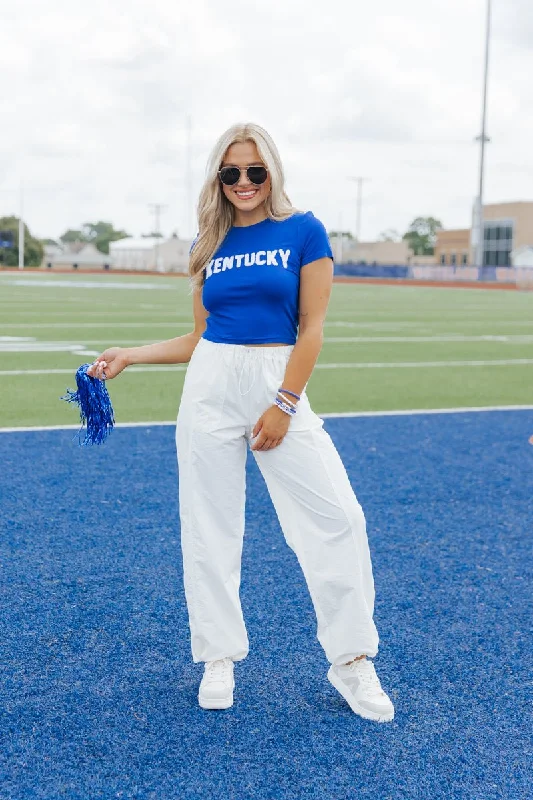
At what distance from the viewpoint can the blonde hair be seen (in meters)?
3.24

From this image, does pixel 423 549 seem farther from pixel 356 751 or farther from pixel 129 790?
pixel 129 790

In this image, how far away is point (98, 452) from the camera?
7.35 metres

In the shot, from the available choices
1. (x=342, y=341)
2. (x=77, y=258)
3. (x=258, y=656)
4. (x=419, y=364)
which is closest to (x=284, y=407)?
(x=258, y=656)

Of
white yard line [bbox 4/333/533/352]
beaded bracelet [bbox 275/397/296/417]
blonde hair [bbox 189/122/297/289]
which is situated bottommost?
white yard line [bbox 4/333/533/352]

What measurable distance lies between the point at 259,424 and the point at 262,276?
484mm

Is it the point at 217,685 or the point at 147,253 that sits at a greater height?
the point at 147,253

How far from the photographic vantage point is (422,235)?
165 meters

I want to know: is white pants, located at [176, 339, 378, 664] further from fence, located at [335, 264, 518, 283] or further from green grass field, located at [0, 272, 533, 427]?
fence, located at [335, 264, 518, 283]

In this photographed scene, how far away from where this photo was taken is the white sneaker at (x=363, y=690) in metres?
3.36

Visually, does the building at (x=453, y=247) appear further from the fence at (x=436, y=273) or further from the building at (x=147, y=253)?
the building at (x=147, y=253)

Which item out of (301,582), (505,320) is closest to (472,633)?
(301,582)

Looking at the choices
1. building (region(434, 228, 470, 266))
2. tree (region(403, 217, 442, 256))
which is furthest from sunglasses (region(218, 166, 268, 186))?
tree (region(403, 217, 442, 256))

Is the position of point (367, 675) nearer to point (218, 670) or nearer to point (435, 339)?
point (218, 670)

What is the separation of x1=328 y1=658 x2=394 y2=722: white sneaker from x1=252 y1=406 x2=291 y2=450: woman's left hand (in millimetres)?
843
